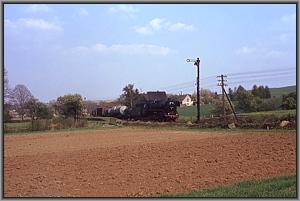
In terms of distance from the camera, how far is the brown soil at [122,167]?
6270 millimetres

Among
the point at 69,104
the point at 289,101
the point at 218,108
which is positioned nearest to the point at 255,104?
the point at 289,101

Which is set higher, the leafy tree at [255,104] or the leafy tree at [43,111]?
the leafy tree at [255,104]

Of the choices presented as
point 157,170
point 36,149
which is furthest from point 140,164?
point 36,149

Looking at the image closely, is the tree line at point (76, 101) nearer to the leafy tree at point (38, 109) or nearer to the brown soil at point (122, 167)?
the leafy tree at point (38, 109)

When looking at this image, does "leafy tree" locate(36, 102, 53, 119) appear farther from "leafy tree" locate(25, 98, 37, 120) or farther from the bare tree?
the bare tree

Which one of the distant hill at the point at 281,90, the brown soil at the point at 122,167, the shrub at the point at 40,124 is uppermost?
the distant hill at the point at 281,90

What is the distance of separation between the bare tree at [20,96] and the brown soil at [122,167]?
52 cm

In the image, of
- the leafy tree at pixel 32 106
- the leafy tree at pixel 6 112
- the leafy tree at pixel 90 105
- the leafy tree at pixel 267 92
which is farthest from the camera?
the leafy tree at pixel 267 92

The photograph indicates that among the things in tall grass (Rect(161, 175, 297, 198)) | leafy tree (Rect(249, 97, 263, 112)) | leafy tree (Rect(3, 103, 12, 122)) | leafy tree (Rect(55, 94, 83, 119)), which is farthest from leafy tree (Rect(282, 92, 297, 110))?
leafy tree (Rect(3, 103, 12, 122))

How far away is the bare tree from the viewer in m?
6.25

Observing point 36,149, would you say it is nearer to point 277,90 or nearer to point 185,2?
point 185,2

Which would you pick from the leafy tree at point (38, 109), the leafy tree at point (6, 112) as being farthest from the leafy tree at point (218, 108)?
the leafy tree at point (6, 112)

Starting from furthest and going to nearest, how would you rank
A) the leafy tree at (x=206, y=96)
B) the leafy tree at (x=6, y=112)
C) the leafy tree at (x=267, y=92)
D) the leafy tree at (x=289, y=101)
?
the leafy tree at (x=206, y=96) < the leafy tree at (x=267, y=92) < the leafy tree at (x=289, y=101) < the leafy tree at (x=6, y=112)

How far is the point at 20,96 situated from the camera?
20.9ft
